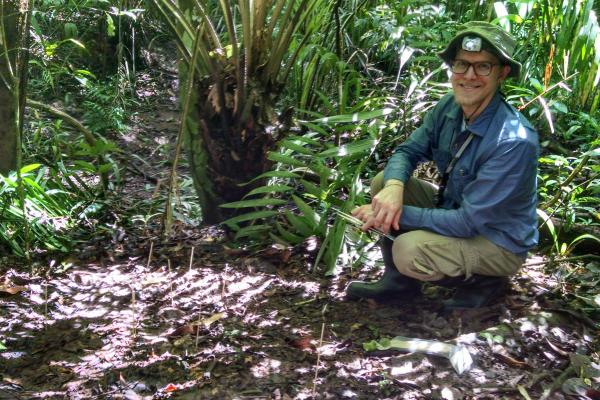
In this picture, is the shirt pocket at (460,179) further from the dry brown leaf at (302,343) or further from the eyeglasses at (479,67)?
the dry brown leaf at (302,343)

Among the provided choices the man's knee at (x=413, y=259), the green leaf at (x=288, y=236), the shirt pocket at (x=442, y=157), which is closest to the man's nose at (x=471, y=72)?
the shirt pocket at (x=442, y=157)

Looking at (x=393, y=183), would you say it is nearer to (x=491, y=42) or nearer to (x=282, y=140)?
(x=491, y=42)

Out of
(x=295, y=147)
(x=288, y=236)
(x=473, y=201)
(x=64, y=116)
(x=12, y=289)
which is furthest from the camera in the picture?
(x=64, y=116)

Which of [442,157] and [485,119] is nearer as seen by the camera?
[485,119]

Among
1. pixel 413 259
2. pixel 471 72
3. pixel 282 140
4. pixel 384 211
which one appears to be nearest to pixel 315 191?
pixel 282 140

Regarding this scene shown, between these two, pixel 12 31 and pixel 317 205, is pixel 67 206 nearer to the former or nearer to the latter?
pixel 12 31

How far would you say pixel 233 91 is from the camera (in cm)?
311

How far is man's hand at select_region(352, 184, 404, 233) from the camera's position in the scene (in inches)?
97.2

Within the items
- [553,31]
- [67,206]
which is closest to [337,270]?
[67,206]

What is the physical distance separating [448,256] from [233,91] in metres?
1.36

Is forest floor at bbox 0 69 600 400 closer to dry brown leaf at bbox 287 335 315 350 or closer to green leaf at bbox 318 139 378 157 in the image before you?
dry brown leaf at bbox 287 335 315 350

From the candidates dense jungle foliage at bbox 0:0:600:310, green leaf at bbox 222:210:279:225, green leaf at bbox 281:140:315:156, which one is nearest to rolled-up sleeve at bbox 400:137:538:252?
dense jungle foliage at bbox 0:0:600:310

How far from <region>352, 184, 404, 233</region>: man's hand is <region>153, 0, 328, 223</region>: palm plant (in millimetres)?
869

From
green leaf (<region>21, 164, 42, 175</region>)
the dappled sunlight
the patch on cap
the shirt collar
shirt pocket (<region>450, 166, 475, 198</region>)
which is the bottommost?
the dappled sunlight
